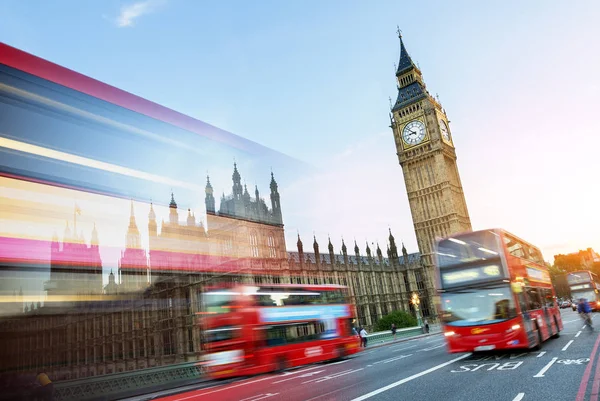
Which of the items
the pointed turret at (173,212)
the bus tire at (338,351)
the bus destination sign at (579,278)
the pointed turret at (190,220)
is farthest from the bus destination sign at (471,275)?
the bus destination sign at (579,278)

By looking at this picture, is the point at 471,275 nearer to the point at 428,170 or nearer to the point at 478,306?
the point at 478,306

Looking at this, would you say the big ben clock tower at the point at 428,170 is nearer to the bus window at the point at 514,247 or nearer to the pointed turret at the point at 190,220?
the bus window at the point at 514,247

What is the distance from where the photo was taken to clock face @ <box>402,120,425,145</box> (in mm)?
66375

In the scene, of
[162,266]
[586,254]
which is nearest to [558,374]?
[162,266]

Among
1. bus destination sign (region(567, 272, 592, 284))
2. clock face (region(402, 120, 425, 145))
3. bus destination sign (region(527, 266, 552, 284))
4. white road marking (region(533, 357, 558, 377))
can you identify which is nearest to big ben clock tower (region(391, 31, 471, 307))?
clock face (region(402, 120, 425, 145))

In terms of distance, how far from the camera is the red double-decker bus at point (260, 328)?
1281 cm

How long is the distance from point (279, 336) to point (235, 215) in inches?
316

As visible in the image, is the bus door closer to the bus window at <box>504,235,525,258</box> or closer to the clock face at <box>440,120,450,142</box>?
the bus window at <box>504,235,525,258</box>

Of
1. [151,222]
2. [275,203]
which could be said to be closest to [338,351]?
[275,203]

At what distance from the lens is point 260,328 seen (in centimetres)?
1316

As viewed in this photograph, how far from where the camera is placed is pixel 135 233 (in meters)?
5.71

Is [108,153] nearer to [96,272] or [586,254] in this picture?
[96,272]

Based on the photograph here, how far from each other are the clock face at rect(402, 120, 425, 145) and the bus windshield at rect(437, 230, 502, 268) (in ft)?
185

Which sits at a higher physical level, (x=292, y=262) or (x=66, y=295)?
(x=292, y=262)
